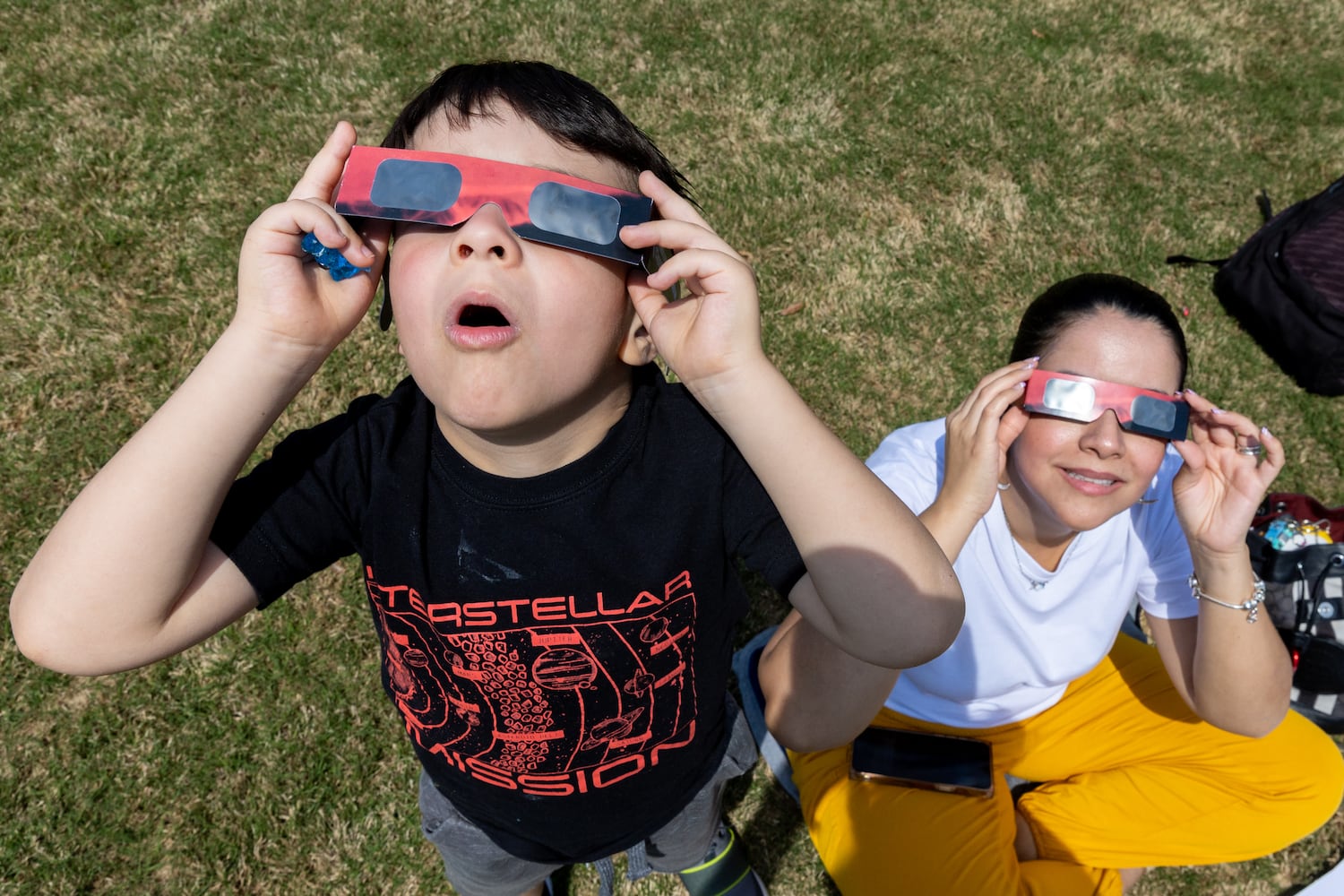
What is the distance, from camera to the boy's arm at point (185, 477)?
1.57 meters

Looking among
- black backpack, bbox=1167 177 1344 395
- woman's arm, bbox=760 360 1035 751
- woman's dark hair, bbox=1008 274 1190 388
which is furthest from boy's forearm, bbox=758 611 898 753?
black backpack, bbox=1167 177 1344 395

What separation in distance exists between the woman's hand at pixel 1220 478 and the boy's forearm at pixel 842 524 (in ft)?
4.40

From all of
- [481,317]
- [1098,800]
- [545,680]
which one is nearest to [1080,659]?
[1098,800]

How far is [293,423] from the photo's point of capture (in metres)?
3.76

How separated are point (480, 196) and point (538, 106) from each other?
1.00 feet

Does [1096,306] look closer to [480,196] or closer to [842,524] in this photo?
[842,524]

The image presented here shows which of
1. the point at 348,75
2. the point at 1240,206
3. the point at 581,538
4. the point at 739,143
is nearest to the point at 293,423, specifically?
the point at 348,75

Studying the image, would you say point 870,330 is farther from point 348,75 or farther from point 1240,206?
point 348,75

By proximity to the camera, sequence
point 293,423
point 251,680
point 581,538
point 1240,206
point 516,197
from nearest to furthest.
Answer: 1. point 516,197
2. point 581,538
3. point 251,680
4. point 293,423
5. point 1240,206

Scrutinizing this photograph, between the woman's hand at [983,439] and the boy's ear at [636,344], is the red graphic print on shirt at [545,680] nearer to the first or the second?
the boy's ear at [636,344]

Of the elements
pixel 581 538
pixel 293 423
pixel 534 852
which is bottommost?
pixel 534 852

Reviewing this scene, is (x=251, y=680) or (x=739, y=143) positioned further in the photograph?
(x=739, y=143)

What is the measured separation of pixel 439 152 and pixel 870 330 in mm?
3167

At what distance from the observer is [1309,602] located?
331 centimetres
